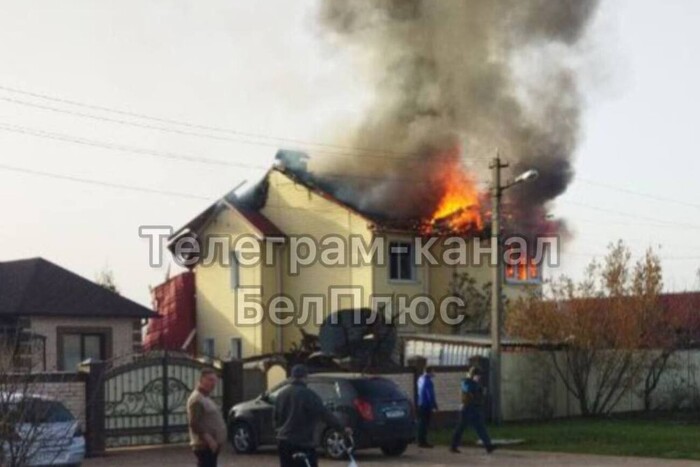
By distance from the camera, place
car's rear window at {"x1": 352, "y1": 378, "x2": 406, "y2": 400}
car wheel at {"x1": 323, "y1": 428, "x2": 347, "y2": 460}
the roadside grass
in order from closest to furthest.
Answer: car wheel at {"x1": 323, "y1": 428, "x2": 347, "y2": 460}
car's rear window at {"x1": 352, "y1": 378, "x2": 406, "y2": 400}
the roadside grass

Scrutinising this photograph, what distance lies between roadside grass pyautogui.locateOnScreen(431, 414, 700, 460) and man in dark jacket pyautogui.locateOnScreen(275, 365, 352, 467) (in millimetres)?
11124

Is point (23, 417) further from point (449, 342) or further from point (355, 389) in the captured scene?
point (449, 342)

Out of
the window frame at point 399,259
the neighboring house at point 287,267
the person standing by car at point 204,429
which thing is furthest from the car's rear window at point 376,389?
the window frame at point 399,259

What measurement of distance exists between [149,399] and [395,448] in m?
5.87

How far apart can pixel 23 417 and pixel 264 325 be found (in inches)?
1325

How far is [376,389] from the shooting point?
79.4 ft

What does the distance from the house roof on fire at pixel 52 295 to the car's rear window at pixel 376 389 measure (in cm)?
1282

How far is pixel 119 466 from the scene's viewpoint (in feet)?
76.5

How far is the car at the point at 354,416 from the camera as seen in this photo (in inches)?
929

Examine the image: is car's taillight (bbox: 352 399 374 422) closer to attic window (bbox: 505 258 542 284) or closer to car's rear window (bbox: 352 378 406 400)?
car's rear window (bbox: 352 378 406 400)

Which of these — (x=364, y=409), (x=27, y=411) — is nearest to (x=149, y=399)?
(x=364, y=409)

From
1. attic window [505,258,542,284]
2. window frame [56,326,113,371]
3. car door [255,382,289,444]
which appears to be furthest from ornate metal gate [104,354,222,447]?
attic window [505,258,542,284]

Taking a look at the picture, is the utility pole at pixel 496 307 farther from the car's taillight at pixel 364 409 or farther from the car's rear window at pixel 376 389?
the car's taillight at pixel 364 409

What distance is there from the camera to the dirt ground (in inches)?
897
